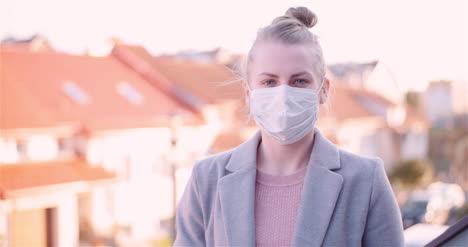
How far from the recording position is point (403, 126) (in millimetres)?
26984

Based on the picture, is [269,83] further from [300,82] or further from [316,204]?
[316,204]

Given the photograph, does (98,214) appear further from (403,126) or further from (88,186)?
(403,126)

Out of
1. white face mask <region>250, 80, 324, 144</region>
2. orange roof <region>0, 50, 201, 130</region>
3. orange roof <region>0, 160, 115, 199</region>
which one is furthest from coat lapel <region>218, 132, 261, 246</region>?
orange roof <region>0, 50, 201, 130</region>

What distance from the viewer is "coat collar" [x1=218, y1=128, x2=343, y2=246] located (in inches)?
53.8

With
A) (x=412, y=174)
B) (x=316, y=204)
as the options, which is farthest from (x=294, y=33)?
(x=412, y=174)

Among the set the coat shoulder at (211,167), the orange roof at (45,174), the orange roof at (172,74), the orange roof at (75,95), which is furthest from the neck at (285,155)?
the orange roof at (172,74)

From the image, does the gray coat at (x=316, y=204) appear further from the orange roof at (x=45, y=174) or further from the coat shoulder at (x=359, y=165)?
the orange roof at (x=45, y=174)

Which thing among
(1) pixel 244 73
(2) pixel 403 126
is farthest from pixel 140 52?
(1) pixel 244 73

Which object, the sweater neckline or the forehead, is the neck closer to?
the sweater neckline

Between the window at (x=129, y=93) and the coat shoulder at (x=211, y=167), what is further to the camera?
the window at (x=129, y=93)

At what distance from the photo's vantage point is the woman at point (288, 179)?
1.37 m

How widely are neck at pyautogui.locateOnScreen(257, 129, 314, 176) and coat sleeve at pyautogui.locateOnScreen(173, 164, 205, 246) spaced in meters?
0.19

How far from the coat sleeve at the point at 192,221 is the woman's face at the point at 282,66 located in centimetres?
33

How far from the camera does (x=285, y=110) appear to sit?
147cm
